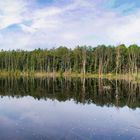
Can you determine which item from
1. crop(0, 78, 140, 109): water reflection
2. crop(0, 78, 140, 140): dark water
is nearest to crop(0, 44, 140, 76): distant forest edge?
crop(0, 78, 140, 109): water reflection

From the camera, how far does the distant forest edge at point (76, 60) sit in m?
107

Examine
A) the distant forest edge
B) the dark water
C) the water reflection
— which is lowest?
the dark water

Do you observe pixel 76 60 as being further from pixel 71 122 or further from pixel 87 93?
pixel 71 122

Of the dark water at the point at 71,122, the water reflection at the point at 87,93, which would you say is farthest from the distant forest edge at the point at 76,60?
the dark water at the point at 71,122

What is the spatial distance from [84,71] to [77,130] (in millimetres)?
90010

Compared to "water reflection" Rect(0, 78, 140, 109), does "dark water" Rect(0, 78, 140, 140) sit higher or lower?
lower

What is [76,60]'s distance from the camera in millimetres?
116875

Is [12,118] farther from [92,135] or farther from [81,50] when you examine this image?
[81,50]

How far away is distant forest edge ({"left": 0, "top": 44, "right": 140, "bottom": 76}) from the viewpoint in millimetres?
107000

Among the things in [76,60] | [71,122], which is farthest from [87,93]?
[76,60]

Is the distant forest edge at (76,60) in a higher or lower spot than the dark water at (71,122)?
higher

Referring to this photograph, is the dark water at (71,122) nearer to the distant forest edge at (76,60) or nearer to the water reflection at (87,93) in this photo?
the water reflection at (87,93)

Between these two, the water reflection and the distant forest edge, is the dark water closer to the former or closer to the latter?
the water reflection

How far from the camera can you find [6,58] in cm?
13075
